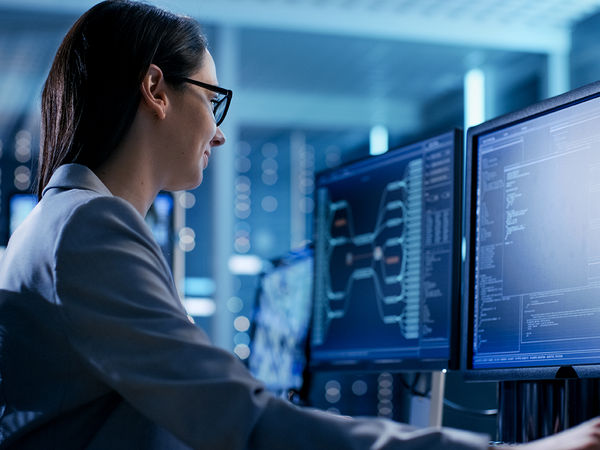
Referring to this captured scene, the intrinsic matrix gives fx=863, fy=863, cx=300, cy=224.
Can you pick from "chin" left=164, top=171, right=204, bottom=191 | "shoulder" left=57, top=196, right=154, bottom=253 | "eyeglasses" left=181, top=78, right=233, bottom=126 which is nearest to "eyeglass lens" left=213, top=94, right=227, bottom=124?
"eyeglasses" left=181, top=78, right=233, bottom=126

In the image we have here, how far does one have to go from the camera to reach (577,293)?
1.11 metres

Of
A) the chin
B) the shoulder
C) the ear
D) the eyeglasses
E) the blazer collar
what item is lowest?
the shoulder

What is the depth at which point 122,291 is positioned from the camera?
864 mm

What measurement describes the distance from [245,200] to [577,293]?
4.84m

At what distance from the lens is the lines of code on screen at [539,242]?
1.11 meters

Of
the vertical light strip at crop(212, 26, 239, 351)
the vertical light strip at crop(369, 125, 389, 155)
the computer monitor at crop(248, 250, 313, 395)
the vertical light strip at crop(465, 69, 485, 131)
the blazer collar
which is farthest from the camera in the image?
the vertical light strip at crop(369, 125, 389, 155)

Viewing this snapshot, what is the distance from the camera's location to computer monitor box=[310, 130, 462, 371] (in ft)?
4.66

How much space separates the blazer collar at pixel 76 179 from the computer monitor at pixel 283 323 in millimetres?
882

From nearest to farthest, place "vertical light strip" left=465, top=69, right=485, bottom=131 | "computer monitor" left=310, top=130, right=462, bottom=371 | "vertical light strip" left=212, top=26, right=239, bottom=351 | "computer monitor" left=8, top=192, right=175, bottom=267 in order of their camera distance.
→ "computer monitor" left=310, top=130, right=462, bottom=371 < "computer monitor" left=8, top=192, right=175, bottom=267 < "vertical light strip" left=212, top=26, right=239, bottom=351 < "vertical light strip" left=465, top=69, right=485, bottom=131

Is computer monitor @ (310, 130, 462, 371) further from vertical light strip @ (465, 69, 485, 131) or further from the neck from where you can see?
vertical light strip @ (465, 69, 485, 131)

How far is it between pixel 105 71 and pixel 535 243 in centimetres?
63

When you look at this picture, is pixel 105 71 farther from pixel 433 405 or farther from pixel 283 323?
pixel 283 323

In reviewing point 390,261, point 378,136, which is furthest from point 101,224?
point 378,136

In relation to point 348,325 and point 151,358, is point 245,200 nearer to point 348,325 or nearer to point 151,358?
point 348,325
